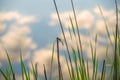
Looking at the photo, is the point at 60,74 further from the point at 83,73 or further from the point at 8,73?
the point at 8,73

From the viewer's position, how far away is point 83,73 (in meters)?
0.74

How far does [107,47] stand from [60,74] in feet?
0.92

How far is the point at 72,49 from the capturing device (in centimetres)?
85

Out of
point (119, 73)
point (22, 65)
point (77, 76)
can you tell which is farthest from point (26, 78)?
point (119, 73)

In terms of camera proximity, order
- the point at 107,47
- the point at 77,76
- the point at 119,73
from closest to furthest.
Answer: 1. the point at 119,73
2. the point at 77,76
3. the point at 107,47

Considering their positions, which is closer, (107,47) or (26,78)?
(26,78)

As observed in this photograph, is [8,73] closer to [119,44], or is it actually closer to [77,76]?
[77,76]

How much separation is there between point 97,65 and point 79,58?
8 centimetres

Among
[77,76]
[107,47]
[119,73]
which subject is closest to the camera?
[119,73]

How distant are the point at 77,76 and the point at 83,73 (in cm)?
4

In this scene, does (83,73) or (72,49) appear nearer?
(83,73)

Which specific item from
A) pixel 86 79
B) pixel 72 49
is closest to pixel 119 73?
pixel 86 79

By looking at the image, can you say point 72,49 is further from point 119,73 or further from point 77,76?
→ point 119,73

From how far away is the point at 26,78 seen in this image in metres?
0.77
